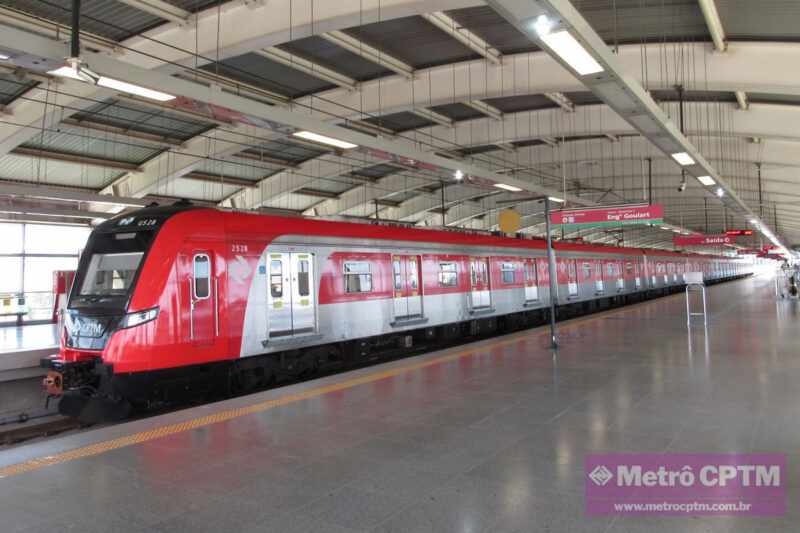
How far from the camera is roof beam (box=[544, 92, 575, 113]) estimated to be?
17016 mm

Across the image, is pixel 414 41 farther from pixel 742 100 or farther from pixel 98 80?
pixel 742 100

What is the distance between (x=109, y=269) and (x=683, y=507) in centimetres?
758

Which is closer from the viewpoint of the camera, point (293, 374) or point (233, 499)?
point (233, 499)

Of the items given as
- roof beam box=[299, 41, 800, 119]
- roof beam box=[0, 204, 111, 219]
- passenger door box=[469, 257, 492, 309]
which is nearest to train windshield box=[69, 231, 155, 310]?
roof beam box=[0, 204, 111, 219]

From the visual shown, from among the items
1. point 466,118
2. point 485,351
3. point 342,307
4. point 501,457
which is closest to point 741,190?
point 466,118

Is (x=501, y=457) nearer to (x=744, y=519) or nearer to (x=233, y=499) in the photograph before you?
(x=744, y=519)

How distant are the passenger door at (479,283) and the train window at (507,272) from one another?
0.94m

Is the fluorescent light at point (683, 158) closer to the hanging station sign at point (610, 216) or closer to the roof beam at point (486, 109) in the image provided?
the hanging station sign at point (610, 216)

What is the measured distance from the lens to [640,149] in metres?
21.5

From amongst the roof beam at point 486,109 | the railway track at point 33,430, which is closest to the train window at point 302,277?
the railway track at point 33,430

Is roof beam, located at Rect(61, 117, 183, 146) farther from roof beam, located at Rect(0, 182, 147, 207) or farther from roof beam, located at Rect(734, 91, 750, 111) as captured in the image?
roof beam, located at Rect(734, 91, 750, 111)

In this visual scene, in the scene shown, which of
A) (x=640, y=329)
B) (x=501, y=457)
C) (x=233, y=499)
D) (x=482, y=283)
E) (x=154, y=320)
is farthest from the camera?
(x=482, y=283)

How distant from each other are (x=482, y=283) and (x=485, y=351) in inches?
194

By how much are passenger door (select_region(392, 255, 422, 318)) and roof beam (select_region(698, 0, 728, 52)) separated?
306 inches
